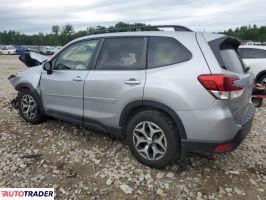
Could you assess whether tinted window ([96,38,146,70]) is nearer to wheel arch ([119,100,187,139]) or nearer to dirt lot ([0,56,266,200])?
wheel arch ([119,100,187,139])

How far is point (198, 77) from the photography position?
349cm

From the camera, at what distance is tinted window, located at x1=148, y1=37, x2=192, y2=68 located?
372cm

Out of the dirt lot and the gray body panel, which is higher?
the gray body panel

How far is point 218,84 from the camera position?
340 centimetres

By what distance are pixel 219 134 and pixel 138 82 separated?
1175 millimetres

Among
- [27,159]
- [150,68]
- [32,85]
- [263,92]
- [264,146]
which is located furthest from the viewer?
[263,92]

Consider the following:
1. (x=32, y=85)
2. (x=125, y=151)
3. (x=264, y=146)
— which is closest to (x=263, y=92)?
(x=264, y=146)

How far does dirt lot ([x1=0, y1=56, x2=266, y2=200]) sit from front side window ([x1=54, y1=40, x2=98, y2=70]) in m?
1.20

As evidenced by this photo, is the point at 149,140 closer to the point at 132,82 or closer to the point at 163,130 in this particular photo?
the point at 163,130

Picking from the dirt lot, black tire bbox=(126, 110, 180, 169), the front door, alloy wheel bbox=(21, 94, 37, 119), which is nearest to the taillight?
black tire bbox=(126, 110, 180, 169)

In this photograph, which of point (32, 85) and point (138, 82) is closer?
point (138, 82)

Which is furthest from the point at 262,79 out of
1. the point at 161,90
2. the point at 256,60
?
the point at 161,90

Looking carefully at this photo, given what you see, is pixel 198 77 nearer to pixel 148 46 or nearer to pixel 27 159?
pixel 148 46

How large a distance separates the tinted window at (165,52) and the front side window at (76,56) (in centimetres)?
110
